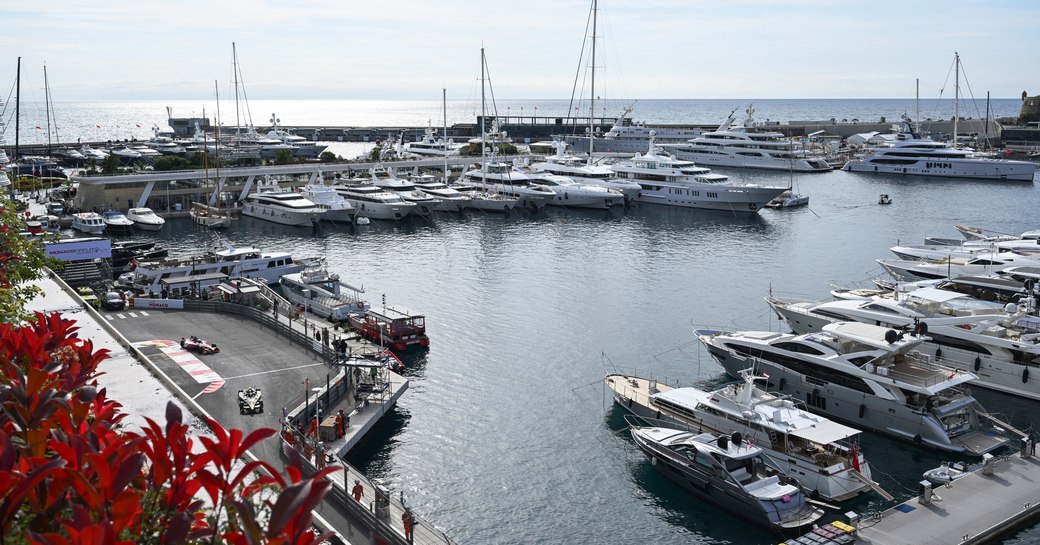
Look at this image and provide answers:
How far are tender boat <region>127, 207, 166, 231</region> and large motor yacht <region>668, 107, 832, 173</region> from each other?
78169mm

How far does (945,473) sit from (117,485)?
23.2 metres

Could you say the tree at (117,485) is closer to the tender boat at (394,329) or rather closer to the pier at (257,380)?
the pier at (257,380)

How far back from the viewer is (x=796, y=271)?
55031 millimetres

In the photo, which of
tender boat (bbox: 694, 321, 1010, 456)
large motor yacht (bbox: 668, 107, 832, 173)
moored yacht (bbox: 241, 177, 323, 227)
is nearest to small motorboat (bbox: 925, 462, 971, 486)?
tender boat (bbox: 694, 321, 1010, 456)

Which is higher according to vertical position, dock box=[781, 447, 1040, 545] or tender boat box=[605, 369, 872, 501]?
tender boat box=[605, 369, 872, 501]

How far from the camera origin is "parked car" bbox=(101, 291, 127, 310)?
39469 millimetres

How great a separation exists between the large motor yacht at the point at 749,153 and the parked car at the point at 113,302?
92.5 metres

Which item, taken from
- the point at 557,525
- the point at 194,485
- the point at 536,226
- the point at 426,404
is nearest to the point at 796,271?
the point at 536,226

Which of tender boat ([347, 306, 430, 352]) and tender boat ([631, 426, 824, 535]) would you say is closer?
tender boat ([631, 426, 824, 535])

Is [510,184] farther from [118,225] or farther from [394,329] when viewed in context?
[394,329]

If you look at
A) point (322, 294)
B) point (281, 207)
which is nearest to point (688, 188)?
point (281, 207)

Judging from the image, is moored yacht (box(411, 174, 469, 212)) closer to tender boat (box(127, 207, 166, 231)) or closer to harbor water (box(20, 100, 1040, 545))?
harbor water (box(20, 100, 1040, 545))

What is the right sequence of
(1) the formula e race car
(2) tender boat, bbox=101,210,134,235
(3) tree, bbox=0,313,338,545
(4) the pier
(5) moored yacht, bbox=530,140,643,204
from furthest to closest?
1. (5) moored yacht, bbox=530,140,643,204
2. (2) tender boat, bbox=101,210,134,235
3. (1) the formula e race car
4. (4) the pier
5. (3) tree, bbox=0,313,338,545

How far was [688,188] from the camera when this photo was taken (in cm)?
8419
